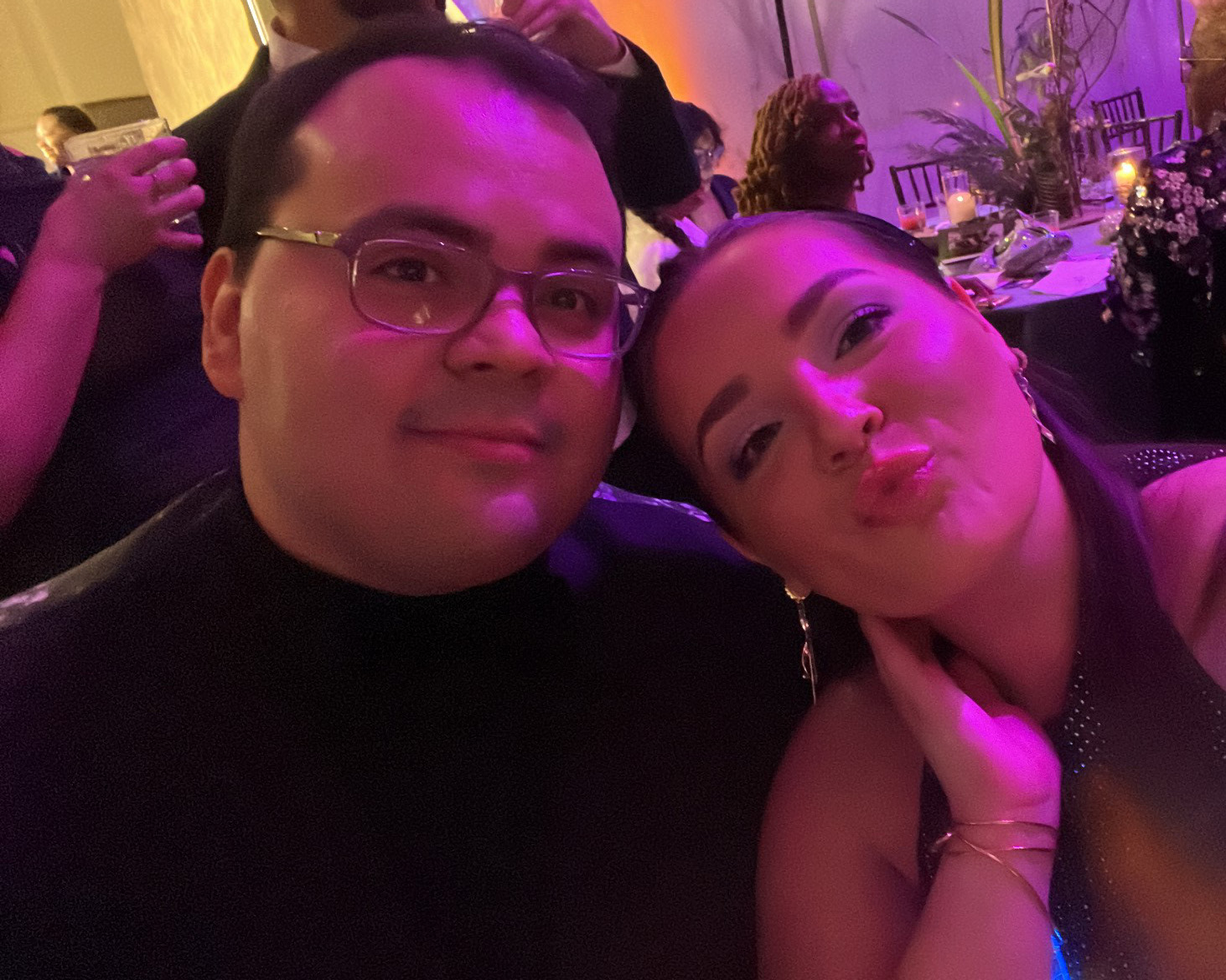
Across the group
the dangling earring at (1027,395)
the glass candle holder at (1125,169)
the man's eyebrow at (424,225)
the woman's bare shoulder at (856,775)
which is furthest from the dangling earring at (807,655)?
the glass candle holder at (1125,169)

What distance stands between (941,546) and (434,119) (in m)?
0.71

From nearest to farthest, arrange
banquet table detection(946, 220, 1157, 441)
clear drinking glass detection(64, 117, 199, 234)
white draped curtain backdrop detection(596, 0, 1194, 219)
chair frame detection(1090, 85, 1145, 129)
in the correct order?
1. clear drinking glass detection(64, 117, 199, 234)
2. banquet table detection(946, 220, 1157, 441)
3. chair frame detection(1090, 85, 1145, 129)
4. white draped curtain backdrop detection(596, 0, 1194, 219)

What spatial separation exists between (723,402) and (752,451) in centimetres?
7

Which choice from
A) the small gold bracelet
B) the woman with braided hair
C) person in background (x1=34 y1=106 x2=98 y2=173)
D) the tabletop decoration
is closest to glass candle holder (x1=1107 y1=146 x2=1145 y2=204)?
the tabletop decoration

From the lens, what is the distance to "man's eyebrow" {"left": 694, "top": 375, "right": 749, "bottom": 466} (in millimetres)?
973

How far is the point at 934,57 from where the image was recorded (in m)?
5.36

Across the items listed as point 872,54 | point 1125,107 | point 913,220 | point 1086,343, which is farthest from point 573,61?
point 1125,107

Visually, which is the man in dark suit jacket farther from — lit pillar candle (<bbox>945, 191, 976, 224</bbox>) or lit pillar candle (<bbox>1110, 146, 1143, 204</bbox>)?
lit pillar candle (<bbox>945, 191, 976, 224</bbox>)

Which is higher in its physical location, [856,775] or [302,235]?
[302,235]

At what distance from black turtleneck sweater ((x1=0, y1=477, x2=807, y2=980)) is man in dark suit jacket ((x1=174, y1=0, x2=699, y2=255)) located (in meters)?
0.67

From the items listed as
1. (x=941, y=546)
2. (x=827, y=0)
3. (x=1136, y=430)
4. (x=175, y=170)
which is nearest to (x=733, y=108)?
(x=827, y=0)

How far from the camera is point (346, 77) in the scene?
0.97 metres

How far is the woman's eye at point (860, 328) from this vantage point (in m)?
0.96

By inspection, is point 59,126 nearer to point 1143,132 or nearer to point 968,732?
point 968,732
